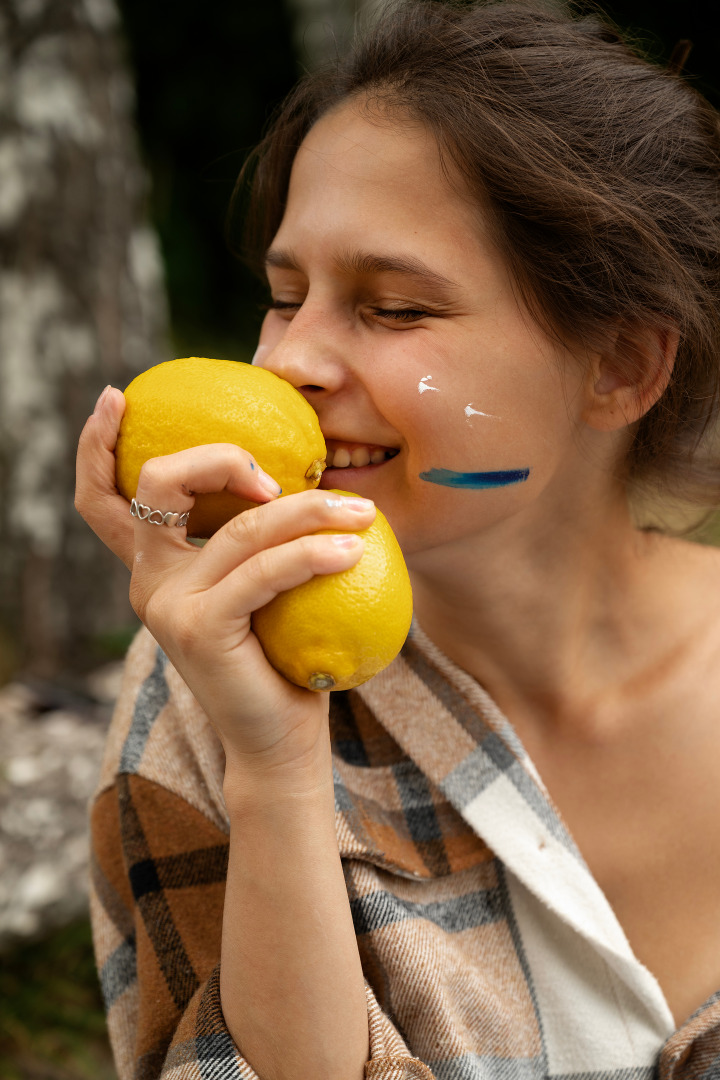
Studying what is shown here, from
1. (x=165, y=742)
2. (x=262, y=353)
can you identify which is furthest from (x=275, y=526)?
(x=165, y=742)

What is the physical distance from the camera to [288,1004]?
150cm

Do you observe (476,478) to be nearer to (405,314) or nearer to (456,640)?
(405,314)

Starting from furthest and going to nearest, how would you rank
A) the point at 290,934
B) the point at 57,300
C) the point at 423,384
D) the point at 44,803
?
the point at 57,300, the point at 44,803, the point at 423,384, the point at 290,934

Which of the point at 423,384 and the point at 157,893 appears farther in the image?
the point at 157,893

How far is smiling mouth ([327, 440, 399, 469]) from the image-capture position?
171cm

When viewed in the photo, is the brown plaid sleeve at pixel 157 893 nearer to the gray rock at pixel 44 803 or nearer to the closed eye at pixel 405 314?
the closed eye at pixel 405 314

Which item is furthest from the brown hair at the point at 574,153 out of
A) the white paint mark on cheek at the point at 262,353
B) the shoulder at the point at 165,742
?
the shoulder at the point at 165,742

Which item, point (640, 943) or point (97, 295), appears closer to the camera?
point (640, 943)

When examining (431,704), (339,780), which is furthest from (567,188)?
(339,780)

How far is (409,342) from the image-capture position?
1636 millimetres

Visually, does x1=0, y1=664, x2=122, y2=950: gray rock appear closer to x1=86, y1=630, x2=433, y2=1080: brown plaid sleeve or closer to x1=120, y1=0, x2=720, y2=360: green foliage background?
x1=86, y1=630, x2=433, y2=1080: brown plaid sleeve

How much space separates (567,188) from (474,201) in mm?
177

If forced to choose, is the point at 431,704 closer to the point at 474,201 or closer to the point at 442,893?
the point at 442,893

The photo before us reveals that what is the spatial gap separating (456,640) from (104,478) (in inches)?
39.5
